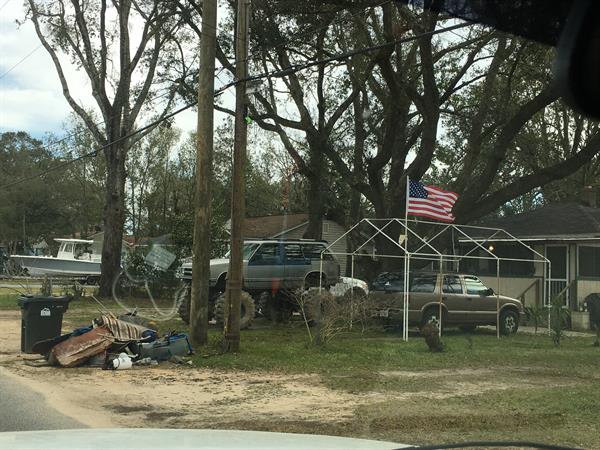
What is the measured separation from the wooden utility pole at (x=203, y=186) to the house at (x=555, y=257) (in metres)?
10.7

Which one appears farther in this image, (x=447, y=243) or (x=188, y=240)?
(x=188, y=240)

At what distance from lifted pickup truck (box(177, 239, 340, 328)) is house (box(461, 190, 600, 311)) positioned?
17.6ft

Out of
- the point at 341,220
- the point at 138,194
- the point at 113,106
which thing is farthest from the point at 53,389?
the point at 138,194

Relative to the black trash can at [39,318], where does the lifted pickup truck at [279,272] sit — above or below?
above

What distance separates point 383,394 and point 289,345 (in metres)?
5.29

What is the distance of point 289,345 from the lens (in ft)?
47.2

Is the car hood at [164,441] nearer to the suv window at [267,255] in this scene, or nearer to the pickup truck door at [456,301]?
the pickup truck door at [456,301]

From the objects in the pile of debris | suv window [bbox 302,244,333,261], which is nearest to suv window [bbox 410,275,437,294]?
suv window [bbox 302,244,333,261]

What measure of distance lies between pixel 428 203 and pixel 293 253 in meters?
4.63

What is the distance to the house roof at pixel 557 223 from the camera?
869 inches

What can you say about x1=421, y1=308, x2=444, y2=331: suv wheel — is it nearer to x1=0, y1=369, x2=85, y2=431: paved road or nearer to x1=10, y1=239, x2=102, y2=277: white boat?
x1=0, y1=369, x2=85, y2=431: paved road

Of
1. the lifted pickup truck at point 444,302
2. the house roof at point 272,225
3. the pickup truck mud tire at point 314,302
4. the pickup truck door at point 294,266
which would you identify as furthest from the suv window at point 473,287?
the house roof at point 272,225

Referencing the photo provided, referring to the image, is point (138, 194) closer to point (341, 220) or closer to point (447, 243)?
point (341, 220)

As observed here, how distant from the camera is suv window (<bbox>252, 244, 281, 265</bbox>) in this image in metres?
19.2
